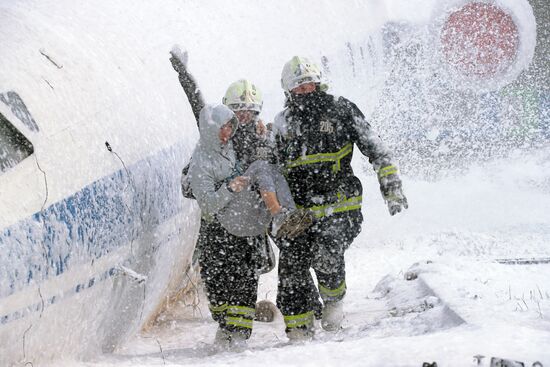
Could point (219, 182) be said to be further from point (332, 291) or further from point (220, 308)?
point (332, 291)

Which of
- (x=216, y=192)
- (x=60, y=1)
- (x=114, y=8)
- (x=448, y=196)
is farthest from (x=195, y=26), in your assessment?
(x=448, y=196)

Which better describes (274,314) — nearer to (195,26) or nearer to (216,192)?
(216,192)

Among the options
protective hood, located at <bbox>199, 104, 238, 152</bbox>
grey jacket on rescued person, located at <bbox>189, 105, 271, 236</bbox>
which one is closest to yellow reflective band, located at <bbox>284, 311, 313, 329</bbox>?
grey jacket on rescued person, located at <bbox>189, 105, 271, 236</bbox>

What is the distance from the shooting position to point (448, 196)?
41.1 ft

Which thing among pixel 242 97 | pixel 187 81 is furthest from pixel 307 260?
pixel 187 81

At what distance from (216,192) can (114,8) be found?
1538 millimetres

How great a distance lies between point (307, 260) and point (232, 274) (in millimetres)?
491

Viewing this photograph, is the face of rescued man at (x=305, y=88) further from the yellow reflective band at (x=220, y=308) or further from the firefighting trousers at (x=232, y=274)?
the yellow reflective band at (x=220, y=308)

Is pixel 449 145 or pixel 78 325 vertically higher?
pixel 78 325

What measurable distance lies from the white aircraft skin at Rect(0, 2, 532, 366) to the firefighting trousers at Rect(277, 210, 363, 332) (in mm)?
791

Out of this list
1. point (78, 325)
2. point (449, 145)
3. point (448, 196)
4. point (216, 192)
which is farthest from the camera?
point (449, 145)

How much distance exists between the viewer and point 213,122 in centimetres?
503

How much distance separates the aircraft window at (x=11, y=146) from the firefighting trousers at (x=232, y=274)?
4.90ft

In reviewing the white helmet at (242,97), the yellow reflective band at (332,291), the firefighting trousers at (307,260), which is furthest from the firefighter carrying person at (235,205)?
the yellow reflective band at (332,291)
